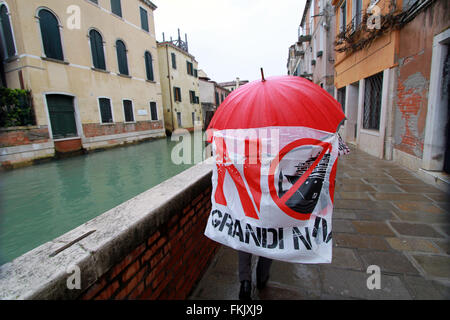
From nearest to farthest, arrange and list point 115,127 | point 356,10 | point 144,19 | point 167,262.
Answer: point 167,262 → point 356,10 → point 115,127 → point 144,19

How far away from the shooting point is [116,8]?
13438 mm

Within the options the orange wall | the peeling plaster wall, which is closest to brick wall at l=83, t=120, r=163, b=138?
the orange wall

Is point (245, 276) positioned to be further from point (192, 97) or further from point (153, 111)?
point (192, 97)

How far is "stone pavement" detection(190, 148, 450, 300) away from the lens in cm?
169

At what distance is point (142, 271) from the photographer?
1.27m

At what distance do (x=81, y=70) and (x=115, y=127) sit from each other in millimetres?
3348

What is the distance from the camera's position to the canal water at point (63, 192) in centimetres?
394

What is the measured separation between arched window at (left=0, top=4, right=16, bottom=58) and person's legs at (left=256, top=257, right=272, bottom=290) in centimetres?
1275

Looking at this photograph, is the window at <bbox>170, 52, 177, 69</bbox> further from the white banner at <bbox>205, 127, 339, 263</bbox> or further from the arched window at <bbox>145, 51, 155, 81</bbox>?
the white banner at <bbox>205, 127, 339, 263</bbox>

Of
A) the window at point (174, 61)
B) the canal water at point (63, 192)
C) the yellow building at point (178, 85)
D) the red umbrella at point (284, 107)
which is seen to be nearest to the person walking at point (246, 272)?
the red umbrella at point (284, 107)

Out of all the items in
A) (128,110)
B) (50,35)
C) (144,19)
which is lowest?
(128,110)

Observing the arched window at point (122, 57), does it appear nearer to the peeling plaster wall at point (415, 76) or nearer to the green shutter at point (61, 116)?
the green shutter at point (61, 116)

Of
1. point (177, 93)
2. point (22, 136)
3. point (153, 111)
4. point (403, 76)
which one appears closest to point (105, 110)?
point (153, 111)
